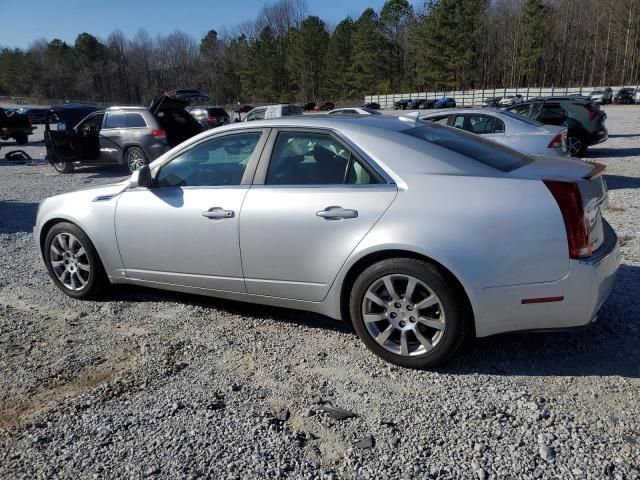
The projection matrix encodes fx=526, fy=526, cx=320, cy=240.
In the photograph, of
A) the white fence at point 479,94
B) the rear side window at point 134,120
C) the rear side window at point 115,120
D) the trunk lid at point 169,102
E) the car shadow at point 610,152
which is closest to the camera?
the trunk lid at point 169,102

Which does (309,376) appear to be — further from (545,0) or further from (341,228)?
(545,0)

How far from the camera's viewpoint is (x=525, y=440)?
8.43ft

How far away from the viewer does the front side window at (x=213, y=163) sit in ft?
12.6

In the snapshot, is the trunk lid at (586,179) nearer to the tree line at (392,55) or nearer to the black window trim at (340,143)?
the black window trim at (340,143)

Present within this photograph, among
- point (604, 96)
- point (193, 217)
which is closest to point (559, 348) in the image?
point (193, 217)

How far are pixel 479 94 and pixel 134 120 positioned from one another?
199 ft

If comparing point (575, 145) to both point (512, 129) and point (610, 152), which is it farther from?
point (512, 129)

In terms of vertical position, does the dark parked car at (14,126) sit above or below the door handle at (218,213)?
below

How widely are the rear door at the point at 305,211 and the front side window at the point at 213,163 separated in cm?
21

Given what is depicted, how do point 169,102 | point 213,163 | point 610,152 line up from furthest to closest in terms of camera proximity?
point 610,152 < point 169,102 < point 213,163

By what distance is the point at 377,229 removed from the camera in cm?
316

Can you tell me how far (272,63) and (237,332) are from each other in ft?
294

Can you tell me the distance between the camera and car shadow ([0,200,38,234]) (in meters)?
7.85

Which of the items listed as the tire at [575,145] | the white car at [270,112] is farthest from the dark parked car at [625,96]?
the tire at [575,145]
